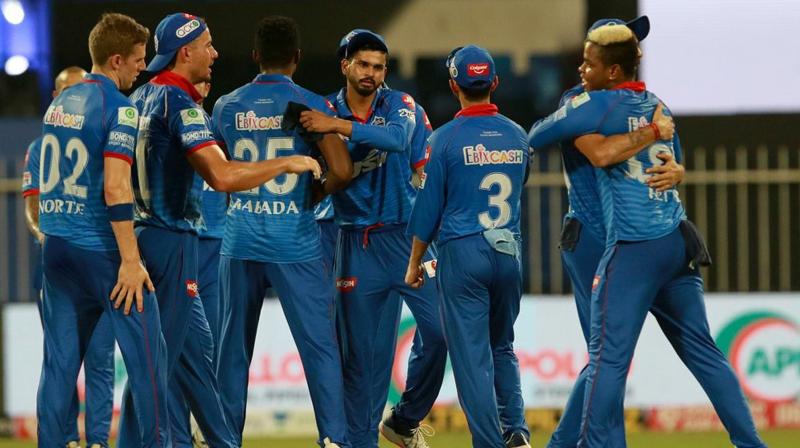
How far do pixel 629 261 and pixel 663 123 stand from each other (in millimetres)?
687

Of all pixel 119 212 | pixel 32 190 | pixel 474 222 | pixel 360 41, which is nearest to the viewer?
pixel 119 212

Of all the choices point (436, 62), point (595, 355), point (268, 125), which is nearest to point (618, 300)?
point (595, 355)

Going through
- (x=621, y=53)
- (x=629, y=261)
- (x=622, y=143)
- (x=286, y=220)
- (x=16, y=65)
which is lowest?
(x=629, y=261)

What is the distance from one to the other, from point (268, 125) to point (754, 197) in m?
7.10

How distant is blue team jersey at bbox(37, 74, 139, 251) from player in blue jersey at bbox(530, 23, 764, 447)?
2.06 metres

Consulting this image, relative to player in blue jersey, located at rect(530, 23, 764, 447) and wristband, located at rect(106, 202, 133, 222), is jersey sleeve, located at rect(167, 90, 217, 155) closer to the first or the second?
wristband, located at rect(106, 202, 133, 222)

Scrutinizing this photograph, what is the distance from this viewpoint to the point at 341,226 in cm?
778

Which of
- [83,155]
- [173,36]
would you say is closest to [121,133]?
[83,155]

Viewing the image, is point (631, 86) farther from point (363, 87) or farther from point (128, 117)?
point (128, 117)

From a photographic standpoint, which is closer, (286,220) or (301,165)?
(301,165)

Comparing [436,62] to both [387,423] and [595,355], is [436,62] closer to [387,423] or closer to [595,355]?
[387,423]

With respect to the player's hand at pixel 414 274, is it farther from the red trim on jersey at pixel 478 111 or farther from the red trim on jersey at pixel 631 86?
the red trim on jersey at pixel 631 86

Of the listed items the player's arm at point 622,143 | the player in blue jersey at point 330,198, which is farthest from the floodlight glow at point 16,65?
the player's arm at point 622,143

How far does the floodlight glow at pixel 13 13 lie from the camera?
48.5ft
